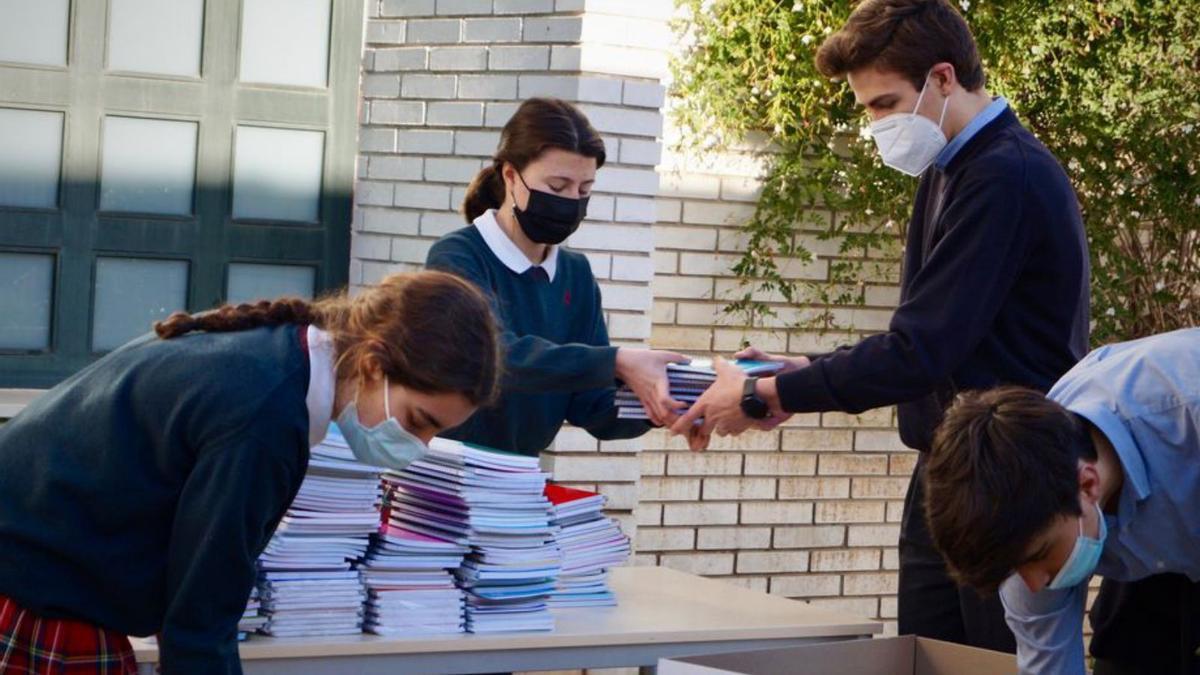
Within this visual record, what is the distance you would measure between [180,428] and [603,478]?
2.68 meters

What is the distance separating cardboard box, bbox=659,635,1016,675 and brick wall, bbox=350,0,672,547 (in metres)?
1.89

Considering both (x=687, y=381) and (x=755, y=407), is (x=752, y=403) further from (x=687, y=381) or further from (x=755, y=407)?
(x=687, y=381)

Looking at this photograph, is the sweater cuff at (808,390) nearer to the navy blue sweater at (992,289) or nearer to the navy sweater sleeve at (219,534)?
the navy blue sweater at (992,289)

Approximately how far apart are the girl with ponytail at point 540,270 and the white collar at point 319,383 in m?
1.04

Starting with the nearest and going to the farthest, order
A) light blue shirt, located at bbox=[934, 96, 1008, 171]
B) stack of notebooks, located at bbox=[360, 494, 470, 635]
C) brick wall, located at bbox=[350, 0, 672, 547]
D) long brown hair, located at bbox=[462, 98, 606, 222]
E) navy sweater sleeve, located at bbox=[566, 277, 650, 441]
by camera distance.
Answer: stack of notebooks, located at bbox=[360, 494, 470, 635], light blue shirt, located at bbox=[934, 96, 1008, 171], long brown hair, located at bbox=[462, 98, 606, 222], navy sweater sleeve, located at bbox=[566, 277, 650, 441], brick wall, located at bbox=[350, 0, 672, 547]

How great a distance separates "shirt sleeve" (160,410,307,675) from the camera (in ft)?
7.38

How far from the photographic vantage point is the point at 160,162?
510cm

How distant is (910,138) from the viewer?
10.7 feet

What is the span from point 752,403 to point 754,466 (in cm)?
219

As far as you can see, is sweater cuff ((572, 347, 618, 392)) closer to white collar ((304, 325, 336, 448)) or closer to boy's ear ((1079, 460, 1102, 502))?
white collar ((304, 325, 336, 448))

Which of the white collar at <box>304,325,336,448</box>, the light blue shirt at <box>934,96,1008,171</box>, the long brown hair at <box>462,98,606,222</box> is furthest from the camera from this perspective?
the long brown hair at <box>462,98,606,222</box>

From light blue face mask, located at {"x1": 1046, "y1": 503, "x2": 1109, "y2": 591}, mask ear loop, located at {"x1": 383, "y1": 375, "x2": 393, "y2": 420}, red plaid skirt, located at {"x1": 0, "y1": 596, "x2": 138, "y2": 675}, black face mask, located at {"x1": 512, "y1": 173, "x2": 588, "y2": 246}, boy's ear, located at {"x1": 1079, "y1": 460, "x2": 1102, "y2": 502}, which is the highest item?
black face mask, located at {"x1": 512, "y1": 173, "x2": 588, "y2": 246}

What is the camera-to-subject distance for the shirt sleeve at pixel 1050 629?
254 centimetres

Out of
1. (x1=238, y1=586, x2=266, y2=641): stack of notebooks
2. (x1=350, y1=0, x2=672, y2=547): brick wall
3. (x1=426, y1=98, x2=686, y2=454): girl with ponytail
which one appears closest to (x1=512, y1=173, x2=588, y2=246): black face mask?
(x1=426, y1=98, x2=686, y2=454): girl with ponytail
